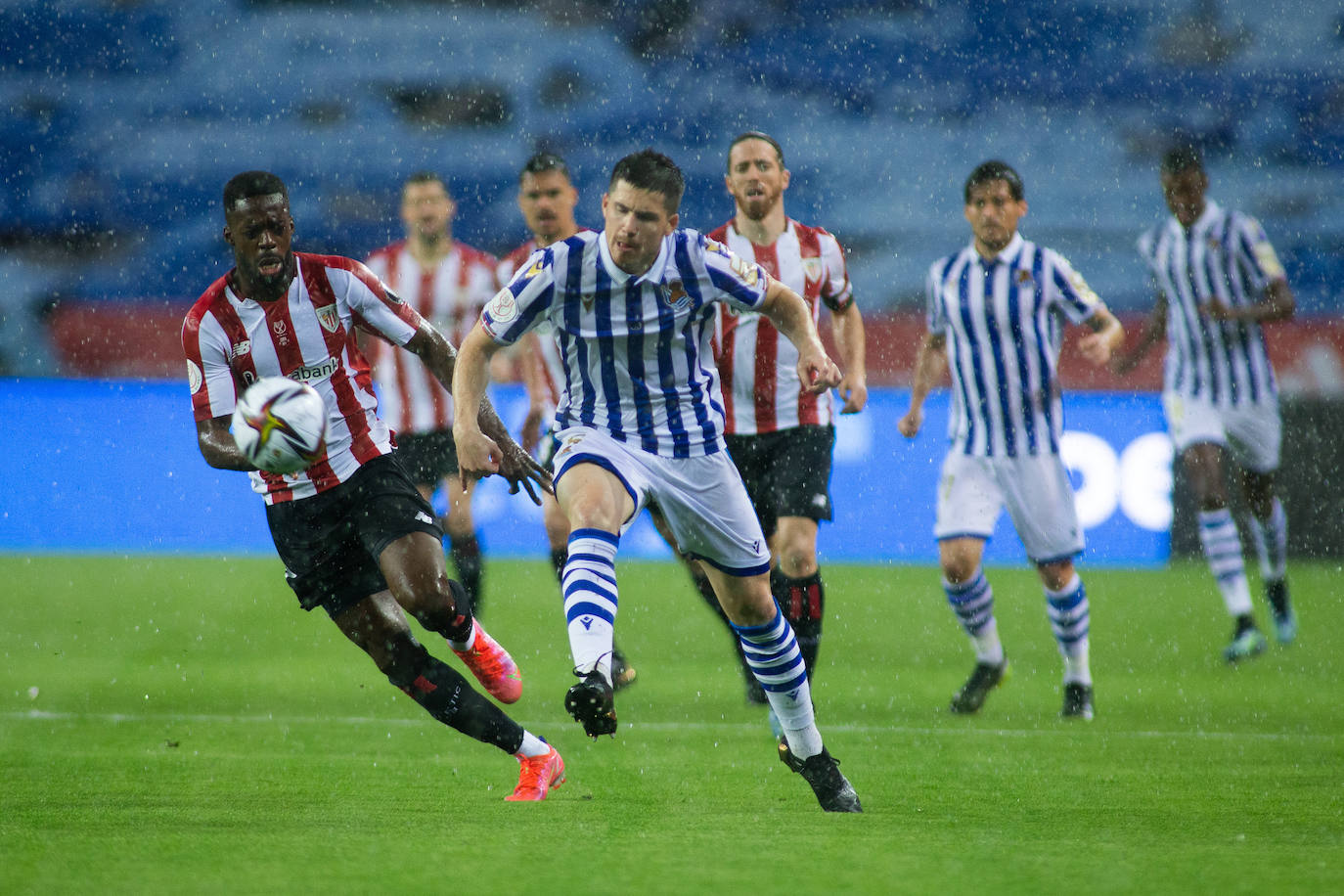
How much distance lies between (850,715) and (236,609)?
406 cm

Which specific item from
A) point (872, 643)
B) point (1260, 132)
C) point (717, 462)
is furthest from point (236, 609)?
point (1260, 132)

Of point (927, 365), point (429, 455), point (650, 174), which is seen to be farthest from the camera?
point (429, 455)

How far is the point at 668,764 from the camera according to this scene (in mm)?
4789

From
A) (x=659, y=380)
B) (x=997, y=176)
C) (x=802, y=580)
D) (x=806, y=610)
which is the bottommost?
(x=806, y=610)

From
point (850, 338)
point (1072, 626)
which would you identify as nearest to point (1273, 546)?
point (1072, 626)

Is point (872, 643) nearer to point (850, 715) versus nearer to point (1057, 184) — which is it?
point (850, 715)

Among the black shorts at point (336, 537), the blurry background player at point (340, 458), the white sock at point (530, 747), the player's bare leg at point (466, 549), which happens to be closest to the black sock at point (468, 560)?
the player's bare leg at point (466, 549)

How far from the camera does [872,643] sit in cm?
784

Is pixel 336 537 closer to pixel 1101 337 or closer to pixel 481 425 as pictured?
pixel 481 425

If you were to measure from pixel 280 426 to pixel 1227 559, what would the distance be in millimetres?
5031

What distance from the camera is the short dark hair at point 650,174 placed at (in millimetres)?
4004

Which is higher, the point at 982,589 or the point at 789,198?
the point at 789,198

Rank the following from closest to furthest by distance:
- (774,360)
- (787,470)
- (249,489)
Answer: (787,470)
(774,360)
(249,489)

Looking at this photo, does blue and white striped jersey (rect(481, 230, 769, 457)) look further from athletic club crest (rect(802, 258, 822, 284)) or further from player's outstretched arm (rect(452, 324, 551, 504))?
athletic club crest (rect(802, 258, 822, 284))
